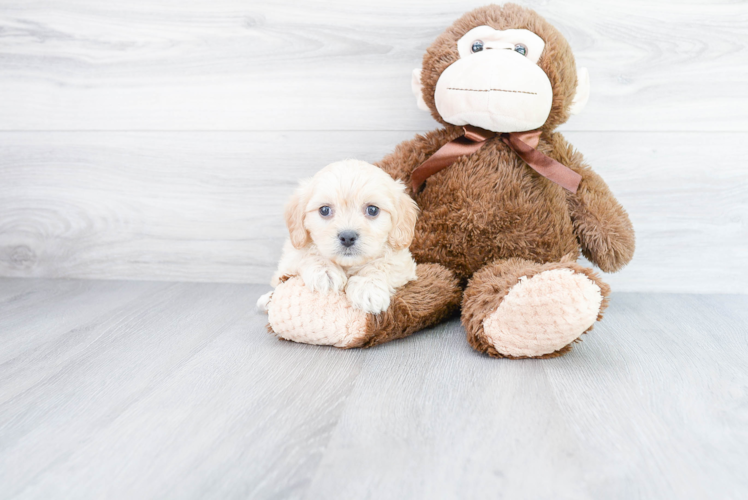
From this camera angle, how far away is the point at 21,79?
147 cm

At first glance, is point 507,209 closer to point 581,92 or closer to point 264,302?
point 581,92

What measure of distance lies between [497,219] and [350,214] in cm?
A: 32

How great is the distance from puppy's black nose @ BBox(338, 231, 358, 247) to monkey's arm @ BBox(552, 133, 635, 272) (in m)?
0.50

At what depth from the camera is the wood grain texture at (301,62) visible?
4.18ft

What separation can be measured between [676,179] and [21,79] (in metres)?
1.74

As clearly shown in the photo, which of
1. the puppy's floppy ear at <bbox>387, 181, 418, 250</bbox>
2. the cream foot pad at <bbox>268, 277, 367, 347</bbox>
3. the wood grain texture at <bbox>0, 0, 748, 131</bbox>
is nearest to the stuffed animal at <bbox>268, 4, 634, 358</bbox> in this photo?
the cream foot pad at <bbox>268, 277, 367, 347</bbox>

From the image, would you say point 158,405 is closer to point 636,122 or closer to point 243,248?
point 243,248

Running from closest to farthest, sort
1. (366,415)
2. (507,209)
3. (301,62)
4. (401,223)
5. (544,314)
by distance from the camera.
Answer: (366,415) → (544,314) → (401,223) → (507,209) → (301,62)

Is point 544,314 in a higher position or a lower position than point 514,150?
lower

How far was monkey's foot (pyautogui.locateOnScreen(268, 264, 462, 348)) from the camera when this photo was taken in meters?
0.96

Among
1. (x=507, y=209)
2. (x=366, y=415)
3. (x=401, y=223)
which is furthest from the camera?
(x=507, y=209)

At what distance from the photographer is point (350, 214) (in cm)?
94

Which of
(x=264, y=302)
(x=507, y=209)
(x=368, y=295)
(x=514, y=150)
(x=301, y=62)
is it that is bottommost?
(x=264, y=302)

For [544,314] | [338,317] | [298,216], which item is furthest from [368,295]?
[544,314]
